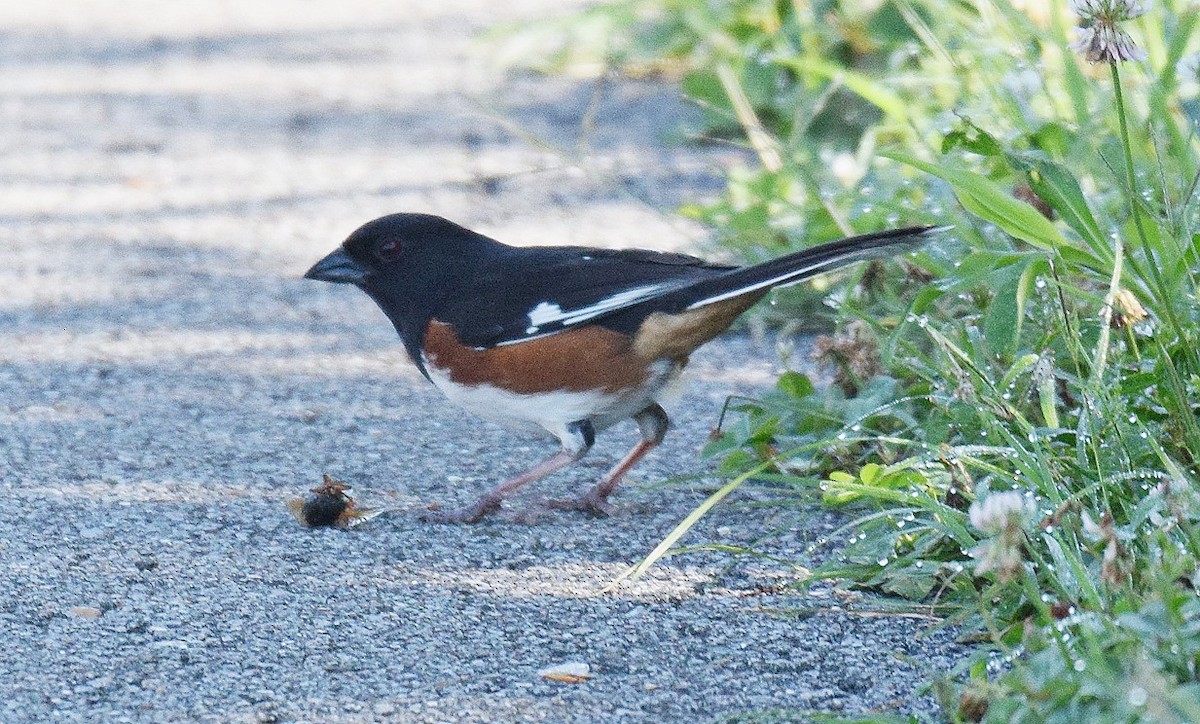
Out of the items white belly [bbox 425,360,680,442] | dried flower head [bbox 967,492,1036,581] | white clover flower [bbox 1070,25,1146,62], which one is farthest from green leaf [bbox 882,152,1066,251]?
dried flower head [bbox 967,492,1036,581]

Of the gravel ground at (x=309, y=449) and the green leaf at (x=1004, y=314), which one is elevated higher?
Answer: the green leaf at (x=1004, y=314)

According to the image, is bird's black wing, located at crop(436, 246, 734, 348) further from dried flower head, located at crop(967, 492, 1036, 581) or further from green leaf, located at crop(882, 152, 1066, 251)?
dried flower head, located at crop(967, 492, 1036, 581)

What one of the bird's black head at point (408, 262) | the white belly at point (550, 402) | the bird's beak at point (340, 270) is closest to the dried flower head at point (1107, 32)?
the white belly at point (550, 402)

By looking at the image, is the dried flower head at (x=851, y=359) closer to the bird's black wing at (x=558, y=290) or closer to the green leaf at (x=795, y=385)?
the green leaf at (x=795, y=385)

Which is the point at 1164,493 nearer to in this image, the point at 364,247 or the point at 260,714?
the point at 260,714

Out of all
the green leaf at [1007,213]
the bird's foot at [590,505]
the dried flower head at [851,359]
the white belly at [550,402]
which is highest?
the green leaf at [1007,213]

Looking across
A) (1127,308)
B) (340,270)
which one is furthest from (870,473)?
(340,270)

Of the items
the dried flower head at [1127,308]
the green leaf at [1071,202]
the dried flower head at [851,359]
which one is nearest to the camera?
the dried flower head at [1127,308]
